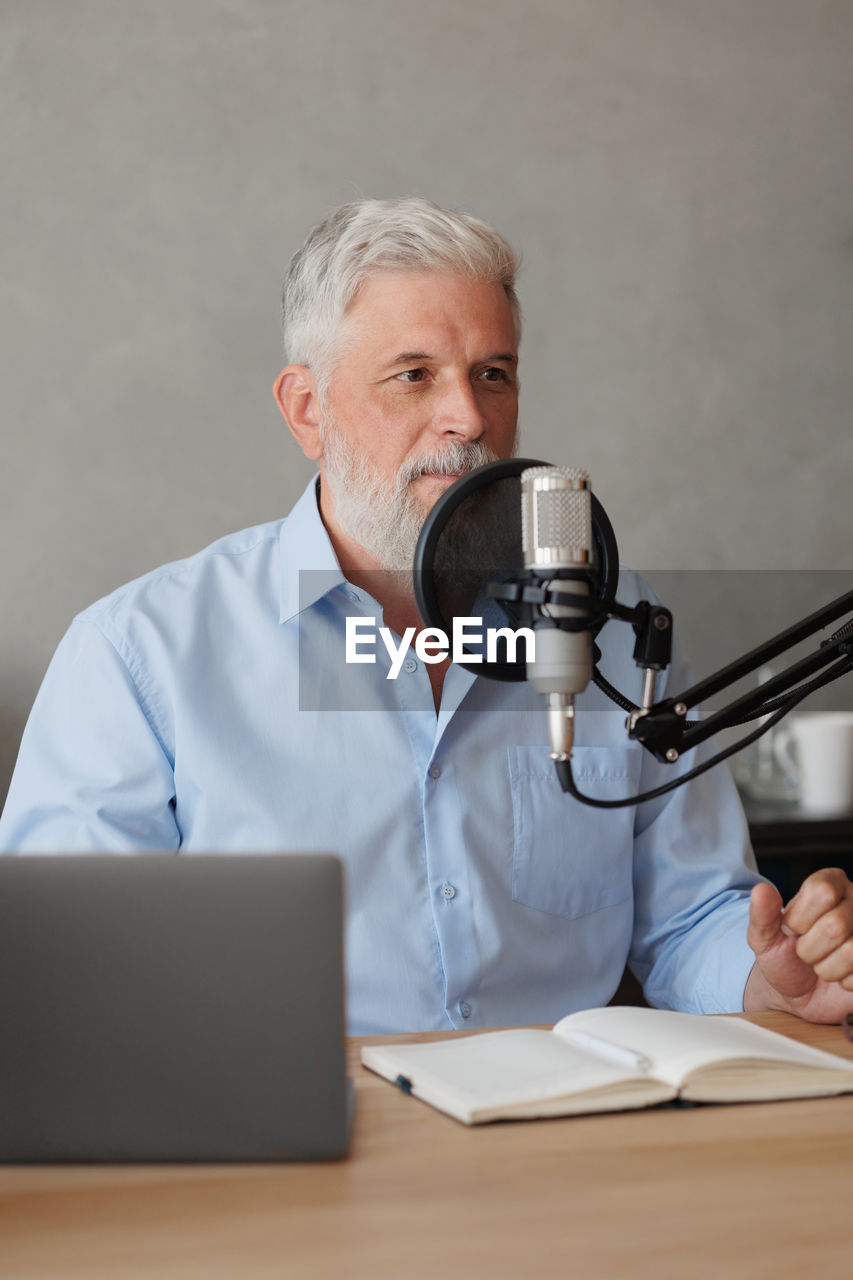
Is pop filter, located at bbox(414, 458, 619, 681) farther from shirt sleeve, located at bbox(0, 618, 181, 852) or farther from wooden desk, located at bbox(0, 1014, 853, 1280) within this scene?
shirt sleeve, located at bbox(0, 618, 181, 852)

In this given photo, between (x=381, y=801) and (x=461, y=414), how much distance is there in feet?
1.47

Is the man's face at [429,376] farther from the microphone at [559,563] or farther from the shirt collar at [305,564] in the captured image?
the microphone at [559,563]

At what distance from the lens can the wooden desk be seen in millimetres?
639

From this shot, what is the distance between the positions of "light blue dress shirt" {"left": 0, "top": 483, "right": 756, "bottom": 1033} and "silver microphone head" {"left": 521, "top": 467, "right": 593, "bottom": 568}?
1.95 feet

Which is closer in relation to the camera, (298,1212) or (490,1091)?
(298,1212)

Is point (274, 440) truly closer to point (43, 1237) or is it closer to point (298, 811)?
point (298, 811)

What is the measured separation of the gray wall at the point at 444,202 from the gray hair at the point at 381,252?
0.89m

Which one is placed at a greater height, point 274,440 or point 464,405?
point 274,440

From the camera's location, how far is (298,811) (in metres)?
1.38

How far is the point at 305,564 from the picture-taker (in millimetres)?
1510

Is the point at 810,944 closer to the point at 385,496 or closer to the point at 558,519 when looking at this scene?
the point at 558,519

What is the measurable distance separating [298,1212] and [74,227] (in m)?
2.11

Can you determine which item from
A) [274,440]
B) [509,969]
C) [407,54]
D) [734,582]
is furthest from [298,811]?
[407,54]

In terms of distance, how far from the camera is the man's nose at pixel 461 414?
1463 mm
